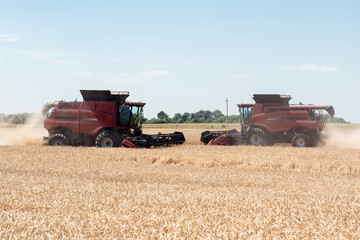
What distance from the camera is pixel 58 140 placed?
67.9 feet

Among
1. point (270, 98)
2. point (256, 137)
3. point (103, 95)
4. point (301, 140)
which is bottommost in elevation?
point (301, 140)

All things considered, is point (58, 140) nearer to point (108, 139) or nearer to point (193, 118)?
point (108, 139)

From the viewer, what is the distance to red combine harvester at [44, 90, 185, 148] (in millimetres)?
19875

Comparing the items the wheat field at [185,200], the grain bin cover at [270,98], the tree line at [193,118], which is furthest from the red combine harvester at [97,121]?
the tree line at [193,118]

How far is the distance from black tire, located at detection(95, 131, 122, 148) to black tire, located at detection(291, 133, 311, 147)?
9.09 metres

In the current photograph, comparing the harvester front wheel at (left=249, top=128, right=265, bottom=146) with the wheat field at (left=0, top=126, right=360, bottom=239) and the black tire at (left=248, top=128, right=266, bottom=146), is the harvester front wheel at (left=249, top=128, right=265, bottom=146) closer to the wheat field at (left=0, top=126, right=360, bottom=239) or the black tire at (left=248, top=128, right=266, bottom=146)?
the black tire at (left=248, top=128, right=266, bottom=146)

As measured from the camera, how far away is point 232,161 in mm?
14031

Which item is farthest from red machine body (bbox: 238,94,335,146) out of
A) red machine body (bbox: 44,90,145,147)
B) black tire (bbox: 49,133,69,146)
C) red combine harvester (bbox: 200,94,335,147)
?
black tire (bbox: 49,133,69,146)

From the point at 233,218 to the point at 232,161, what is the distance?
8.73 metres

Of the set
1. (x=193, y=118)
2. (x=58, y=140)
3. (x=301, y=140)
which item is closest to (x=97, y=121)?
(x=58, y=140)

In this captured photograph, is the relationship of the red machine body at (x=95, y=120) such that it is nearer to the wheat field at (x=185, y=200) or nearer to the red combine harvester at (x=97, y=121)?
the red combine harvester at (x=97, y=121)

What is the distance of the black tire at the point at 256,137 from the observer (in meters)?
21.3

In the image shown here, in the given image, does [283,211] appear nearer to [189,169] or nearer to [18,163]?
[189,169]

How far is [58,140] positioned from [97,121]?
2483mm
